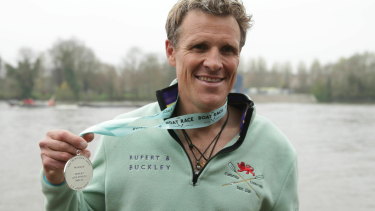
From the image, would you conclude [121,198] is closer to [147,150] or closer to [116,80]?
[147,150]

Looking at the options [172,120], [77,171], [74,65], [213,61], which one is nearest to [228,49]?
[213,61]

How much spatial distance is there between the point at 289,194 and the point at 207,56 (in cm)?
95

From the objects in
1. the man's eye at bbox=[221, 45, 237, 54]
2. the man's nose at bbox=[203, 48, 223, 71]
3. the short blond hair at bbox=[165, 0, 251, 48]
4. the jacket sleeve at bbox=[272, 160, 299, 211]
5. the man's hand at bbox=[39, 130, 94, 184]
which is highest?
the short blond hair at bbox=[165, 0, 251, 48]

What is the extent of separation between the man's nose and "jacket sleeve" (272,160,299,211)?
780mm

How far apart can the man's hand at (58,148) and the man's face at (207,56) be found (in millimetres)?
750

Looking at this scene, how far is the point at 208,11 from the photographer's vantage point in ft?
7.20

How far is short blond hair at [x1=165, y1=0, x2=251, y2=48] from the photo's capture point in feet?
7.18

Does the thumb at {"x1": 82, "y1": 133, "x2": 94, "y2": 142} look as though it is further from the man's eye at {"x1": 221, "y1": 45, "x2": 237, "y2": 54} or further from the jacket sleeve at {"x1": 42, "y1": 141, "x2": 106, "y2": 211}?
the man's eye at {"x1": 221, "y1": 45, "x2": 237, "y2": 54}

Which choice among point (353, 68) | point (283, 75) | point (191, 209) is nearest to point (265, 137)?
point (191, 209)

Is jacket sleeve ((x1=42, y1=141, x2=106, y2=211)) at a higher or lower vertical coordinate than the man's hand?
lower

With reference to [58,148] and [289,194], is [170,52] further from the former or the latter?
[289,194]

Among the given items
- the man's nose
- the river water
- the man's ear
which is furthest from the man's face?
the river water

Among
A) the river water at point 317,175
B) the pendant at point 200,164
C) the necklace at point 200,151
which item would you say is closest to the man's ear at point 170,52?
the necklace at point 200,151

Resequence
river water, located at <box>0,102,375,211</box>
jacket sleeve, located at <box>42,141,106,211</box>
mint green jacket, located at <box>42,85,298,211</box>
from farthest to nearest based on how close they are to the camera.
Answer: river water, located at <box>0,102,375,211</box> → mint green jacket, located at <box>42,85,298,211</box> → jacket sleeve, located at <box>42,141,106,211</box>
